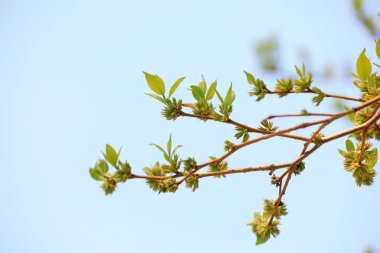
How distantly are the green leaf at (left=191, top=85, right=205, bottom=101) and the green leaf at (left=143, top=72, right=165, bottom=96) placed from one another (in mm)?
114

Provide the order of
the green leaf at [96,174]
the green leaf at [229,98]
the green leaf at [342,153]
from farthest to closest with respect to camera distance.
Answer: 1. the green leaf at [342,153]
2. the green leaf at [229,98]
3. the green leaf at [96,174]

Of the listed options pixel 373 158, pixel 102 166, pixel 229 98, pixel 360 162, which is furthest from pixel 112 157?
pixel 373 158

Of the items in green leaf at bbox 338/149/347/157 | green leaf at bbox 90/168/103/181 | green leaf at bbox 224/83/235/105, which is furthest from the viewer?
green leaf at bbox 338/149/347/157

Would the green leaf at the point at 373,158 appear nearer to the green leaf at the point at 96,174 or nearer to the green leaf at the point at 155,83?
the green leaf at the point at 155,83

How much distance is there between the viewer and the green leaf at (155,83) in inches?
49.6

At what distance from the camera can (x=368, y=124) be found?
106 centimetres

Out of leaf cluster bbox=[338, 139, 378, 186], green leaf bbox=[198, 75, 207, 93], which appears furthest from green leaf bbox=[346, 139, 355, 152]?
green leaf bbox=[198, 75, 207, 93]

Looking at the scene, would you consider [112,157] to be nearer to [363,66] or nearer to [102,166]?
[102,166]

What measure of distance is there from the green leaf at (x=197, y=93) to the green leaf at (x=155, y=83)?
11 centimetres

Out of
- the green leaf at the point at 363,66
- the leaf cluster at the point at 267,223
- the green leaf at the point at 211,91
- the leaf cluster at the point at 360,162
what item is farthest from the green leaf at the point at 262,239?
the green leaf at the point at 363,66

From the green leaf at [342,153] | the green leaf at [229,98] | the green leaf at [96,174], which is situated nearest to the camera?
the green leaf at [96,174]

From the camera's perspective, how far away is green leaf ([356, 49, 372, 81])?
123cm

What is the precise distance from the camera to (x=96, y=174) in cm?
107

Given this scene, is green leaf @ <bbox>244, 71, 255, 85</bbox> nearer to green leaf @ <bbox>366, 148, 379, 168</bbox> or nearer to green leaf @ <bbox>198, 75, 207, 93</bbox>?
green leaf @ <bbox>198, 75, 207, 93</bbox>
